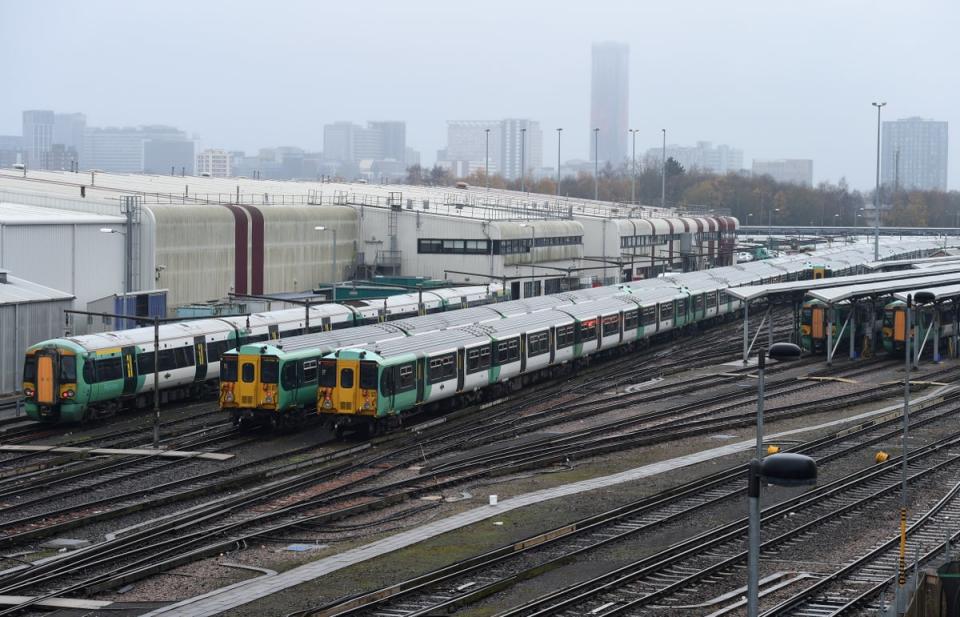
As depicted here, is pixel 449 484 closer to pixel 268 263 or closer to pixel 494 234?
pixel 268 263

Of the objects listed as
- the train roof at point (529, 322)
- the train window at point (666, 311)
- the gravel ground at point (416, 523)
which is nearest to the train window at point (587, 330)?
the train roof at point (529, 322)

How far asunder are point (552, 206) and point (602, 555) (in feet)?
286

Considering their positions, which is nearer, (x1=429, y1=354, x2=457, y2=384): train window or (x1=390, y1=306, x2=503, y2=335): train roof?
(x1=429, y1=354, x2=457, y2=384): train window

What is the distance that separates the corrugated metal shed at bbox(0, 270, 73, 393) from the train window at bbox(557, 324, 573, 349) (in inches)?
643

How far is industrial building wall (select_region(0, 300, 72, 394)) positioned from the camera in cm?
3953

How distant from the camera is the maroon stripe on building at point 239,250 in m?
59.6

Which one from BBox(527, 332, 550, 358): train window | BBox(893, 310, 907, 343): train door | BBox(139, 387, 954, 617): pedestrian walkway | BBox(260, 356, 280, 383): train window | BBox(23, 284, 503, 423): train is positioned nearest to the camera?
BBox(139, 387, 954, 617): pedestrian walkway

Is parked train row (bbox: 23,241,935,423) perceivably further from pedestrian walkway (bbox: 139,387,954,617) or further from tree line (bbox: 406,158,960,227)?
tree line (bbox: 406,158,960,227)

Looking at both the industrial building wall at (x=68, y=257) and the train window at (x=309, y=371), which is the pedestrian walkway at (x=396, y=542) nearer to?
the train window at (x=309, y=371)

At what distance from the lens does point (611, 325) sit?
50031mm

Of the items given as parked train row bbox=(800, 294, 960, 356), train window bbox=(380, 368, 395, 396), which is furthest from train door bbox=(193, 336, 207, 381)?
parked train row bbox=(800, 294, 960, 356)

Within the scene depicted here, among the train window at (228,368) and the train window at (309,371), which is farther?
the train window at (309,371)

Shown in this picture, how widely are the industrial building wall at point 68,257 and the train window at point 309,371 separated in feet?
56.5

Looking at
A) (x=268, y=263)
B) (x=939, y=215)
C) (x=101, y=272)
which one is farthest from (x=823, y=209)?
(x=101, y=272)
